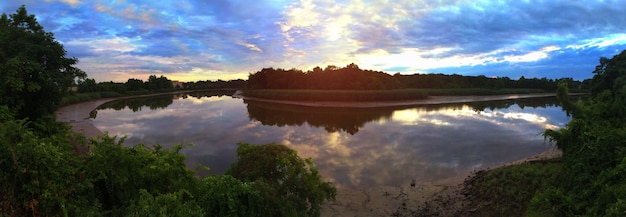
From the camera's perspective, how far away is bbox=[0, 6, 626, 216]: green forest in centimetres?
468

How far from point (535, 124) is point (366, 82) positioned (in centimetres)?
3675

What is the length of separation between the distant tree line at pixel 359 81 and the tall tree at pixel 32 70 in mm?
53262

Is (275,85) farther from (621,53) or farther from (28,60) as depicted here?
(28,60)

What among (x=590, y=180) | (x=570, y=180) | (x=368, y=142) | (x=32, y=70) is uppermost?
A: (x=32, y=70)

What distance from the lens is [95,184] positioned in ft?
18.0

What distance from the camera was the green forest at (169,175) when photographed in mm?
4680

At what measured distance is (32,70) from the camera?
1012cm

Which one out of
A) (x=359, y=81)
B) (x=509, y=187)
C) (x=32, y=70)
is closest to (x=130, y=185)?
(x=32, y=70)

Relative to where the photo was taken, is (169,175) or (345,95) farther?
(345,95)

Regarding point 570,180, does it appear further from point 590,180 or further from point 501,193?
point 501,193

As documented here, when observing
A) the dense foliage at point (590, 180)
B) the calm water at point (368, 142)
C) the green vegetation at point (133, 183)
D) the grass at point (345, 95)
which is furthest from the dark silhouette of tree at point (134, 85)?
the dense foliage at point (590, 180)

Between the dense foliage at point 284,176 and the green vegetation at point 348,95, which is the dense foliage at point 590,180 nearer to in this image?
the dense foliage at point 284,176

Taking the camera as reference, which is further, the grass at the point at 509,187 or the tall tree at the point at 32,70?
the tall tree at the point at 32,70

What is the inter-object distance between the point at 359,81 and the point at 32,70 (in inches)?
2224
